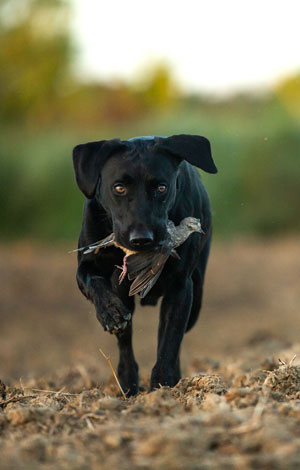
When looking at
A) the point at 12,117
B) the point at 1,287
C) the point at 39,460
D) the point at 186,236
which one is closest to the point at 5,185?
the point at 12,117

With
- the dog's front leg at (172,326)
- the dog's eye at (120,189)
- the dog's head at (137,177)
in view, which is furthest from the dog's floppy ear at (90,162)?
the dog's front leg at (172,326)

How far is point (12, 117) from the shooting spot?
26.0m

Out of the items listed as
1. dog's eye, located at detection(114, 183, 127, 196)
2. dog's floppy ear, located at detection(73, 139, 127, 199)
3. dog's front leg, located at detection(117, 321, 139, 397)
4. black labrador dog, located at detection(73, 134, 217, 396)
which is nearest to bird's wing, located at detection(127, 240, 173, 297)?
black labrador dog, located at detection(73, 134, 217, 396)

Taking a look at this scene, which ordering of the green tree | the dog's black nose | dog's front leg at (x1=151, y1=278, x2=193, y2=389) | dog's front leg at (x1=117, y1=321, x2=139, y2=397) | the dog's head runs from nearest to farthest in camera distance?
the dog's black nose, the dog's head, dog's front leg at (x1=151, y1=278, x2=193, y2=389), dog's front leg at (x1=117, y1=321, x2=139, y2=397), the green tree

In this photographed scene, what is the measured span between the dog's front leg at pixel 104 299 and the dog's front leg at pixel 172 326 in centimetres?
34

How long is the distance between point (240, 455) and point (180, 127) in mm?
21103

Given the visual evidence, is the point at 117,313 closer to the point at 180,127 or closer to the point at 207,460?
the point at 207,460

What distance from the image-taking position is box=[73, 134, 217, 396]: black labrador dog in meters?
4.77

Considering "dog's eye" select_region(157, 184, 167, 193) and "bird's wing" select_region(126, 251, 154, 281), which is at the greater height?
"dog's eye" select_region(157, 184, 167, 193)

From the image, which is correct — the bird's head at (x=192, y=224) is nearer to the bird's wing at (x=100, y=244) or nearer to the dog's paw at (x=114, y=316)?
the bird's wing at (x=100, y=244)

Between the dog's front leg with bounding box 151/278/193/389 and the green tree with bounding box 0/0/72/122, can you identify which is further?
the green tree with bounding box 0/0/72/122

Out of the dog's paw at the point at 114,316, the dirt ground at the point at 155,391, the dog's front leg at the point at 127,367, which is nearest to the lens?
the dirt ground at the point at 155,391

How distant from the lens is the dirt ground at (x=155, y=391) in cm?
321

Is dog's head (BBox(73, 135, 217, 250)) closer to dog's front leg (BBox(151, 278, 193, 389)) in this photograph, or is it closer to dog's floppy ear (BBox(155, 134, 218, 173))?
dog's floppy ear (BBox(155, 134, 218, 173))
